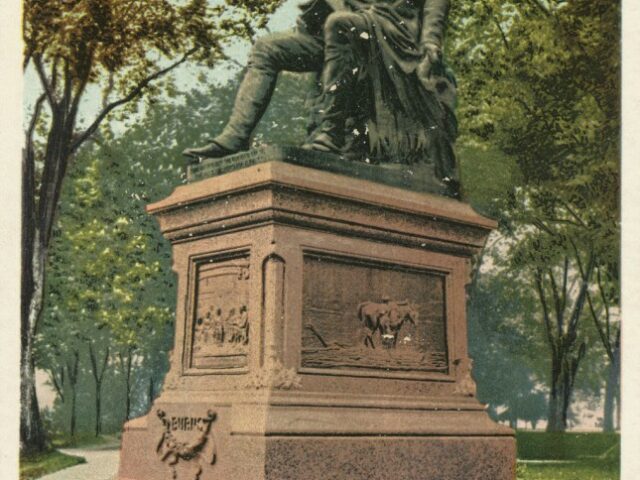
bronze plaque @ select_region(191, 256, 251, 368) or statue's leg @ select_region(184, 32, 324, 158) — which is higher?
statue's leg @ select_region(184, 32, 324, 158)

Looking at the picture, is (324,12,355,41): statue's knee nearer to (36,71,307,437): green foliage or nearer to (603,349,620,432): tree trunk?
(36,71,307,437): green foliage

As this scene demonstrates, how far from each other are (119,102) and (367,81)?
7.06 m

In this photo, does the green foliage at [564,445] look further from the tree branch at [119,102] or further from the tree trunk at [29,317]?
the tree branch at [119,102]

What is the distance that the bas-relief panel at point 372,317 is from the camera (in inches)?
254

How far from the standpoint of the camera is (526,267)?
13883 millimetres

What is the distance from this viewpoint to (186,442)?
6.33m

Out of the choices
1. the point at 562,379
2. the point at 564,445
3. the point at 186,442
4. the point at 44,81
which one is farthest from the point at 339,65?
the point at 564,445

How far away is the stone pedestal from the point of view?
6.11m

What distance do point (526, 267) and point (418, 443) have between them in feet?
24.9

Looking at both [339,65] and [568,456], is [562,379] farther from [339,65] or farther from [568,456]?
[339,65]

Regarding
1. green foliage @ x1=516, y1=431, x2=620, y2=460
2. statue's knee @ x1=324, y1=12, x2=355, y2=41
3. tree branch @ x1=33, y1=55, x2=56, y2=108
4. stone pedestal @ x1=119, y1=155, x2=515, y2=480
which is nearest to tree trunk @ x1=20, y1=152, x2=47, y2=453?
tree branch @ x1=33, y1=55, x2=56, y2=108

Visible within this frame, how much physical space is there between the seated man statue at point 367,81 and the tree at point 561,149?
16.9ft

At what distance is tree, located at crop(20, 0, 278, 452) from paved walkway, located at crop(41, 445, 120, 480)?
1.66 ft
